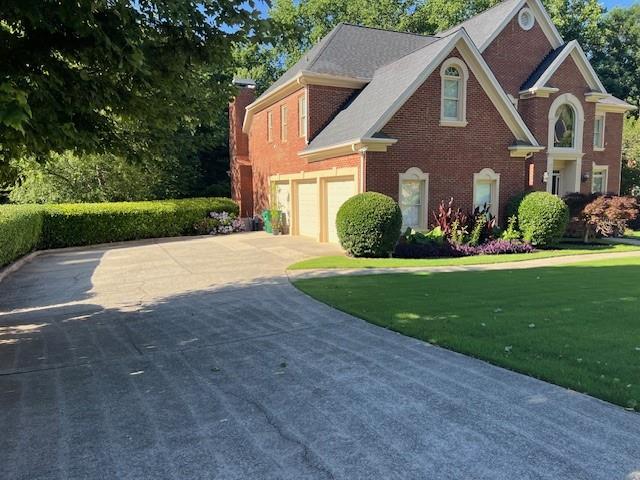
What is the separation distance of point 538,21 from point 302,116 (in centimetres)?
1234

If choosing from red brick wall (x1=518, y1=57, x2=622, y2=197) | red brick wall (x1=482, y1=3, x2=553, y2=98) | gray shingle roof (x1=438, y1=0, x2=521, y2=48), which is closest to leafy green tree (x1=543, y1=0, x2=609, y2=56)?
gray shingle roof (x1=438, y1=0, x2=521, y2=48)

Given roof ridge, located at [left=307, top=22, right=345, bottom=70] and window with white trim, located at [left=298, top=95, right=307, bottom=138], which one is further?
roof ridge, located at [left=307, top=22, right=345, bottom=70]

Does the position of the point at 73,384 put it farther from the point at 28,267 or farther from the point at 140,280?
the point at 28,267

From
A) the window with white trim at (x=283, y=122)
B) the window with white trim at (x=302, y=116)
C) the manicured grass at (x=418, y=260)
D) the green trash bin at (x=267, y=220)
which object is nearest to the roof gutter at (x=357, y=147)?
the window with white trim at (x=302, y=116)

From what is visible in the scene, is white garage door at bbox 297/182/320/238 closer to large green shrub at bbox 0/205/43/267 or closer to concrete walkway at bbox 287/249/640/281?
concrete walkway at bbox 287/249/640/281

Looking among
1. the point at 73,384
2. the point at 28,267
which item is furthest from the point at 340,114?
the point at 73,384

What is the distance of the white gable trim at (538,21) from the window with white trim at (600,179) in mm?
6550

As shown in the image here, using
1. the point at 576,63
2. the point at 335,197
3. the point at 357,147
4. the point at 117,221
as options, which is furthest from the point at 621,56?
the point at 117,221

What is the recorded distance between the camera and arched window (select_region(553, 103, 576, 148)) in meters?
21.6

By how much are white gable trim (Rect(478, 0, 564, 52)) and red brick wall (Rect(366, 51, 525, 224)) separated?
654 cm

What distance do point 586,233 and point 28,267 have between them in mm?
19960

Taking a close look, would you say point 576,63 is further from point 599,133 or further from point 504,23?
point 599,133

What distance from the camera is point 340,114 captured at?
18.7m

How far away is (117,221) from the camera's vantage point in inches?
792
